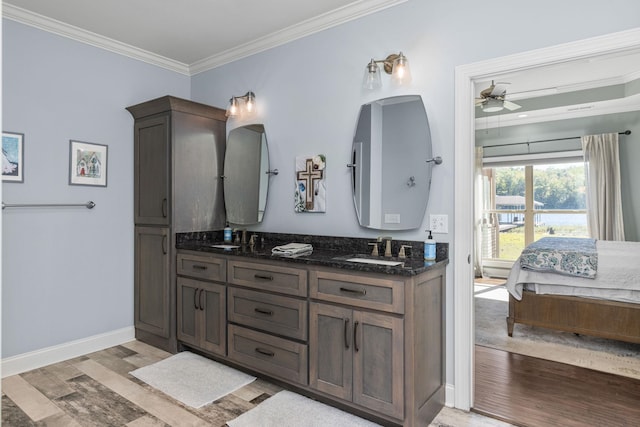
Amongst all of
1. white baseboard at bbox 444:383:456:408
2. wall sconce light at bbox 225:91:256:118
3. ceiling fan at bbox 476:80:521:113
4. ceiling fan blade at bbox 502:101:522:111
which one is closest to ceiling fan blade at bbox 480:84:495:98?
ceiling fan at bbox 476:80:521:113

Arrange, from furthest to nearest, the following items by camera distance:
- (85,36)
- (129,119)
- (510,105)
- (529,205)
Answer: (529,205)
(510,105)
(129,119)
(85,36)

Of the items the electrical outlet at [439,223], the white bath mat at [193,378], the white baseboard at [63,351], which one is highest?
the electrical outlet at [439,223]

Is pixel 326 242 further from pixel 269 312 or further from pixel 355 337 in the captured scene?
pixel 355 337

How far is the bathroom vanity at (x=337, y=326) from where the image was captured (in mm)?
2158

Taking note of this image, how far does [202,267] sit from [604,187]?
5332mm

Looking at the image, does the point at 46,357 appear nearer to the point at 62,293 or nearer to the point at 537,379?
the point at 62,293

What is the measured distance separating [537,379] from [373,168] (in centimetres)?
192

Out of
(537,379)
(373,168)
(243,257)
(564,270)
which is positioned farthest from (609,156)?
(243,257)

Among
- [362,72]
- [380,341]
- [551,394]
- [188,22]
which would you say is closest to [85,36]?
[188,22]

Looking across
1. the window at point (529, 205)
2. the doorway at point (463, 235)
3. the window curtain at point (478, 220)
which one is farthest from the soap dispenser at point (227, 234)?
the window at point (529, 205)

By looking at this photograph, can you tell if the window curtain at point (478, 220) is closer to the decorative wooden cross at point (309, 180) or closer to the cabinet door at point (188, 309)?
the decorative wooden cross at point (309, 180)

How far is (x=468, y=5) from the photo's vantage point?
8.13 ft

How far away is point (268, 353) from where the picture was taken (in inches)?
106

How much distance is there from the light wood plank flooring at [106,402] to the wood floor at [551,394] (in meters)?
0.25
